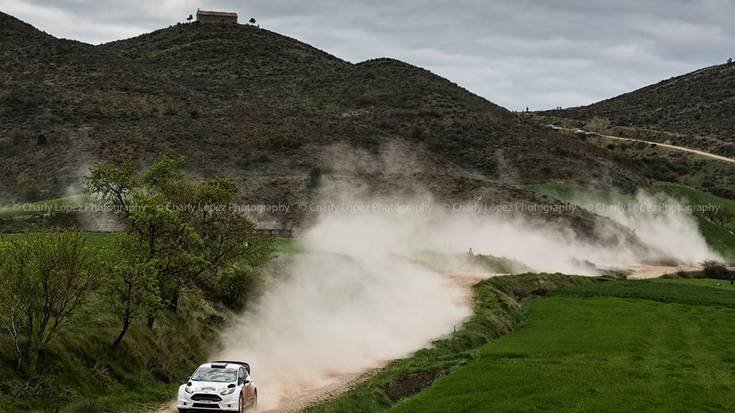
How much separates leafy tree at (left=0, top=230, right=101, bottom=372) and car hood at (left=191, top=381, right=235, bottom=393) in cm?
559

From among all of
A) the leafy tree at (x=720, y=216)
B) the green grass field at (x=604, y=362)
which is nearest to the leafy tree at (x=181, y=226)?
the green grass field at (x=604, y=362)

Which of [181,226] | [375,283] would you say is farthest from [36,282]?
[375,283]

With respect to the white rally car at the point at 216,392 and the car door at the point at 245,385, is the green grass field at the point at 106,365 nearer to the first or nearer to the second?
the white rally car at the point at 216,392

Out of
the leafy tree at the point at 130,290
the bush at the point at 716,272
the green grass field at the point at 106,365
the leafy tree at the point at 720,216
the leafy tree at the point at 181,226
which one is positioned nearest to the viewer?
the green grass field at the point at 106,365

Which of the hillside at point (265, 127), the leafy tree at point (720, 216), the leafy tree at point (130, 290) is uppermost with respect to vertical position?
the hillside at point (265, 127)

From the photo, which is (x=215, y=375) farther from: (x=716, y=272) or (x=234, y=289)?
(x=716, y=272)

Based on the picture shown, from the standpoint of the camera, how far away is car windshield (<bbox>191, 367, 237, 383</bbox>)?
2639 cm

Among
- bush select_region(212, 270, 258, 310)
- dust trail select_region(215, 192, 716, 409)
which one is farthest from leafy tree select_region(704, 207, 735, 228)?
bush select_region(212, 270, 258, 310)

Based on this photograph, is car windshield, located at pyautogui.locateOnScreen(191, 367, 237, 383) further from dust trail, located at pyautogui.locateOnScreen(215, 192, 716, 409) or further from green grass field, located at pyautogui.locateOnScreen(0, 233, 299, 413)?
dust trail, located at pyautogui.locateOnScreen(215, 192, 716, 409)

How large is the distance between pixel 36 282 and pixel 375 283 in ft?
113

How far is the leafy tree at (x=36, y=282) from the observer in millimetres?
25750

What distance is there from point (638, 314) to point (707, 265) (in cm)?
4091

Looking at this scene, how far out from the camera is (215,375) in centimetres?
2667

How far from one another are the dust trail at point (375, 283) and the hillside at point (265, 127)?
33.5 ft
